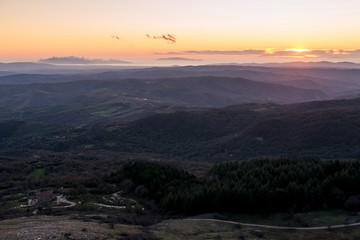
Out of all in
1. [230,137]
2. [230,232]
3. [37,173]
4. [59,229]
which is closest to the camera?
[59,229]

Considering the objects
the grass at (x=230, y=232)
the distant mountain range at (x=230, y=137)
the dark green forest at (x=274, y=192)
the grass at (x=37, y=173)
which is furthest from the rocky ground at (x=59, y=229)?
the distant mountain range at (x=230, y=137)

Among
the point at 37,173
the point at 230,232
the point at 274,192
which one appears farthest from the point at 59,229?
the point at 37,173

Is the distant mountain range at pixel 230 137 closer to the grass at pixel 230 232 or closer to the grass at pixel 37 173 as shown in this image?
the grass at pixel 37 173

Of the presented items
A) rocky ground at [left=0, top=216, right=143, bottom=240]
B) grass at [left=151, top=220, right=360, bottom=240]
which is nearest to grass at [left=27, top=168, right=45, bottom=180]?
rocky ground at [left=0, top=216, right=143, bottom=240]

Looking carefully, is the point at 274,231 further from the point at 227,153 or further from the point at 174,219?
the point at 227,153

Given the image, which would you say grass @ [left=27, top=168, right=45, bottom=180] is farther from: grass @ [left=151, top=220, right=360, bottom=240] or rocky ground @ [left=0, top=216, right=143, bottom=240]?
grass @ [left=151, top=220, right=360, bottom=240]

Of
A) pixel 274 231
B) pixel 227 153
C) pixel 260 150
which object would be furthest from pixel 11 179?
pixel 260 150

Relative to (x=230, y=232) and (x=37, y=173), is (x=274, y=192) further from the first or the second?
(x=37, y=173)

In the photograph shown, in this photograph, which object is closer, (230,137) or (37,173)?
(37,173)

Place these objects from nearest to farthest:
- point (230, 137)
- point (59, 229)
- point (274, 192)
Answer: point (59, 229) < point (274, 192) < point (230, 137)
